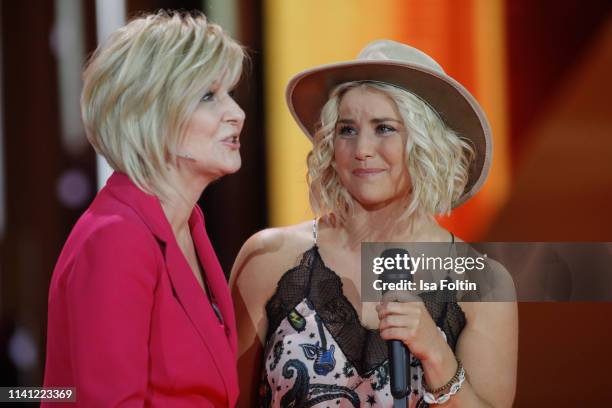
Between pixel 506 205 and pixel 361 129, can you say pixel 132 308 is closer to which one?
pixel 361 129

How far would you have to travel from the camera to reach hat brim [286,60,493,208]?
6.30 ft

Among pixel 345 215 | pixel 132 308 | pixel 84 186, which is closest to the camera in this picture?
pixel 132 308

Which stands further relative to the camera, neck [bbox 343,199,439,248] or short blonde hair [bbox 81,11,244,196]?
neck [bbox 343,199,439,248]

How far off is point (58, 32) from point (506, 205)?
4.66ft

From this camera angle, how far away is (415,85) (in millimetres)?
1933

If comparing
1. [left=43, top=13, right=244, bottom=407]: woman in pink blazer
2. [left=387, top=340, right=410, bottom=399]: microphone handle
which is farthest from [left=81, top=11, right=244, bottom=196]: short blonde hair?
[left=387, top=340, right=410, bottom=399]: microphone handle

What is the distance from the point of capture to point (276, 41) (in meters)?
2.49

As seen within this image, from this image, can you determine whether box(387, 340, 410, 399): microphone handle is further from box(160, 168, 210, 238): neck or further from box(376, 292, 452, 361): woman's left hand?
box(160, 168, 210, 238): neck

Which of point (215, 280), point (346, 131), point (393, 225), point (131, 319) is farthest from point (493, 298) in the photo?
point (131, 319)

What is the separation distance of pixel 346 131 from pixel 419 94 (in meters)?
0.18

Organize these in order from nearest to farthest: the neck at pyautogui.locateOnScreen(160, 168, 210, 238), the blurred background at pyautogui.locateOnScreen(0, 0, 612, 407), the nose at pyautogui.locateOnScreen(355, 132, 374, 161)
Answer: the neck at pyautogui.locateOnScreen(160, 168, 210, 238) < the nose at pyautogui.locateOnScreen(355, 132, 374, 161) < the blurred background at pyautogui.locateOnScreen(0, 0, 612, 407)

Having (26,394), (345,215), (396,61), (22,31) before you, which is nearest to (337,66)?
(396,61)

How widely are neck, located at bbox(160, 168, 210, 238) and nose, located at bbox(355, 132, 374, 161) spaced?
0.37 meters

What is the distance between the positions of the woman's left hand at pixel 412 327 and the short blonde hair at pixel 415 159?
0.29 metres
